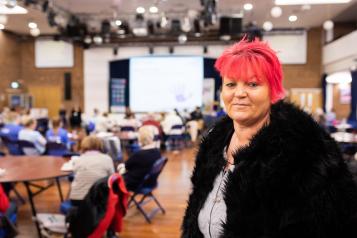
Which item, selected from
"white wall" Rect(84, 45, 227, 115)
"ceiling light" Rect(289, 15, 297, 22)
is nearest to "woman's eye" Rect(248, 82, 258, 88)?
"ceiling light" Rect(289, 15, 297, 22)

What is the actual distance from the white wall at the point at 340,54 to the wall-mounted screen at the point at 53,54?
1116 centimetres

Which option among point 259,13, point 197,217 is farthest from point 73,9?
point 197,217

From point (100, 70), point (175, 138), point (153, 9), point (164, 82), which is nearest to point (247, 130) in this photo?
point (175, 138)

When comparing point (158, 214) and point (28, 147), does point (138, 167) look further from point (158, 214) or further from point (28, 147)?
point (28, 147)

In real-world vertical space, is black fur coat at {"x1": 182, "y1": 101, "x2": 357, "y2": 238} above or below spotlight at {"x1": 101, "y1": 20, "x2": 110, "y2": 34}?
below

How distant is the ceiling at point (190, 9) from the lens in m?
11.1

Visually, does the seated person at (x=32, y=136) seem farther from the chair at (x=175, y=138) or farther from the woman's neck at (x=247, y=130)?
the woman's neck at (x=247, y=130)

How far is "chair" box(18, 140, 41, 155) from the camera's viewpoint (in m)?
5.91

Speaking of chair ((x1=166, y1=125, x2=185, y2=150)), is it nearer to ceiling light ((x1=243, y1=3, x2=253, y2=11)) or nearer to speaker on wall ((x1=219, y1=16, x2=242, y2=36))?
speaker on wall ((x1=219, y1=16, x2=242, y2=36))

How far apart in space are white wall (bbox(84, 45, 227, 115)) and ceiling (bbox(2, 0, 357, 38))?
2.79 m

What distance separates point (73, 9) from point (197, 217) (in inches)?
475

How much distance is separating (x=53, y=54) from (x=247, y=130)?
16.8 metres

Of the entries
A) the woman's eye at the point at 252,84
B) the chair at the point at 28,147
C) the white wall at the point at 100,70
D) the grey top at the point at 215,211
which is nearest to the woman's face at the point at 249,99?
the woman's eye at the point at 252,84

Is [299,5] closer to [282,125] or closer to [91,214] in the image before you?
[91,214]
